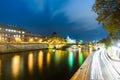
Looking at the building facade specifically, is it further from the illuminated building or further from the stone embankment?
the stone embankment

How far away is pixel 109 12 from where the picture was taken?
18453 mm

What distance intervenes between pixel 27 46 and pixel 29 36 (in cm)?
3529

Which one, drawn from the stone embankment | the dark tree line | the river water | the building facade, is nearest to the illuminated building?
the building facade

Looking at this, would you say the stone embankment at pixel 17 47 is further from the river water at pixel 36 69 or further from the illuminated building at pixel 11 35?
the river water at pixel 36 69

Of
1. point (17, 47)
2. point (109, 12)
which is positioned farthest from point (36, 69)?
point (17, 47)

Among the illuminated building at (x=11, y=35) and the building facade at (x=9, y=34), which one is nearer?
the building facade at (x=9, y=34)

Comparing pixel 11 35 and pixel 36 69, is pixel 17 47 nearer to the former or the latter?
pixel 11 35

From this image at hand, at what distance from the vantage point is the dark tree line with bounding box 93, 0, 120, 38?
696 inches

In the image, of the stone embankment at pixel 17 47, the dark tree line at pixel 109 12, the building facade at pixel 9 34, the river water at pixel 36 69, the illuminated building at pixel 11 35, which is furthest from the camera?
the illuminated building at pixel 11 35

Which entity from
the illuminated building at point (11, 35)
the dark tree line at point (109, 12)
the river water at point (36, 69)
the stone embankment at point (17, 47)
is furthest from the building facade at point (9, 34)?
the dark tree line at point (109, 12)

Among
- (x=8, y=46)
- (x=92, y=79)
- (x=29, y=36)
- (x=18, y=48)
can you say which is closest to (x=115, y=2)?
(x=92, y=79)

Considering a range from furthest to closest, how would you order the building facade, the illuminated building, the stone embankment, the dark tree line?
1. the illuminated building
2. the building facade
3. the stone embankment
4. the dark tree line

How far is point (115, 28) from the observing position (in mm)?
19656

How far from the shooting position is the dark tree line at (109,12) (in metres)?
17.7
